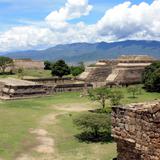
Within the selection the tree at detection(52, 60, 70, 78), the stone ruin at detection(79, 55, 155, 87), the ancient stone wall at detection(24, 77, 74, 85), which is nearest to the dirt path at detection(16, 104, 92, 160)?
the ancient stone wall at detection(24, 77, 74, 85)

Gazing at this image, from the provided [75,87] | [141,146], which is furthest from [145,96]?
[141,146]

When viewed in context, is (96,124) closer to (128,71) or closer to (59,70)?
(128,71)

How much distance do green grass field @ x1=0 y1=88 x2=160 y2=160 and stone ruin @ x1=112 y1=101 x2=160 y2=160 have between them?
11.7 metres

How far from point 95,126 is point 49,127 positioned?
14.9ft

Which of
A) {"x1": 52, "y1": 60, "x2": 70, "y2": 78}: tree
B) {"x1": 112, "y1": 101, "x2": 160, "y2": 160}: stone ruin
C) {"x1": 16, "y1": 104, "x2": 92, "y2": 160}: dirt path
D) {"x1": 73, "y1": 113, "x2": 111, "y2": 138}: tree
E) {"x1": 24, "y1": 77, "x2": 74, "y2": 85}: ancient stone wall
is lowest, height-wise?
{"x1": 16, "y1": 104, "x2": 92, "y2": 160}: dirt path

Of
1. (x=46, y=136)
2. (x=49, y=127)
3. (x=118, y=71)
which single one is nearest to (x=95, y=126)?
(x=46, y=136)

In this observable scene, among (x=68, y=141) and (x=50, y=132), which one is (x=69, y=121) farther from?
(x=68, y=141)

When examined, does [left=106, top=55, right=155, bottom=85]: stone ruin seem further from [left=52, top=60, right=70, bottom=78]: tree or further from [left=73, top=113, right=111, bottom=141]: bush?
[left=73, top=113, right=111, bottom=141]: bush

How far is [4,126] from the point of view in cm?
2969

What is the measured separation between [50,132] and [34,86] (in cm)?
1851

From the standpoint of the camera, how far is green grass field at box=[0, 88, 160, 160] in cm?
2245

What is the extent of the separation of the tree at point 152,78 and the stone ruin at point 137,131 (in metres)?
38.7

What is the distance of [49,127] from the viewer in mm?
Answer: 29406

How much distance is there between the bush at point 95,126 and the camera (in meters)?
26.2
